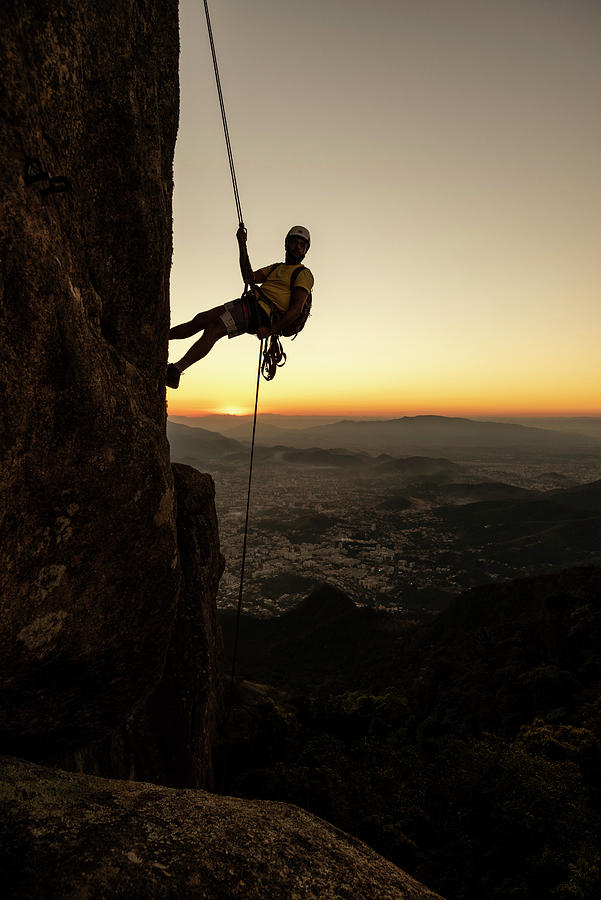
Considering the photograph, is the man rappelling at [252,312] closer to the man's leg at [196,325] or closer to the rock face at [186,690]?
the man's leg at [196,325]

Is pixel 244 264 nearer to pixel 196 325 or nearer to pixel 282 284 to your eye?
pixel 282 284

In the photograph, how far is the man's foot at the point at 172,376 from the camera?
7051 mm

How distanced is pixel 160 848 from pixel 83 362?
4.62 meters

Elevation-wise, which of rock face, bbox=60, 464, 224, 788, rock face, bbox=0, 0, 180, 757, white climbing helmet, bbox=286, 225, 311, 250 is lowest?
rock face, bbox=60, 464, 224, 788


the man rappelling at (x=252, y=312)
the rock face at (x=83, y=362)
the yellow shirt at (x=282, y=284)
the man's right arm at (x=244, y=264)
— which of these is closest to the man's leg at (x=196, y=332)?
the man rappelling at (x=252, y=312)

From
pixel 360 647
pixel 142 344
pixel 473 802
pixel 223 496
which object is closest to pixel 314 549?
pixel 360 647

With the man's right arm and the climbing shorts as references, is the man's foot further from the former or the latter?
the man's right arm

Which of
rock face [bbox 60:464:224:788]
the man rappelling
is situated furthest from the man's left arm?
rock face [bbox 60:464:224:788]

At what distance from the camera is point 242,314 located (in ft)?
23.9

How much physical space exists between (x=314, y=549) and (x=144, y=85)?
11118 centimetres

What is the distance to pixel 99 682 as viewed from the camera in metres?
5.69

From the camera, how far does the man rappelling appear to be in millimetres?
7164

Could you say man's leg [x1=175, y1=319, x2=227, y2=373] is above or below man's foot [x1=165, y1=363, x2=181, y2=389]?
above

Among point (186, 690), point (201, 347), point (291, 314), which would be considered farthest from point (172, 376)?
point (186, 690)
